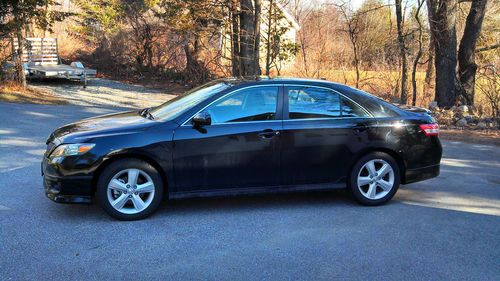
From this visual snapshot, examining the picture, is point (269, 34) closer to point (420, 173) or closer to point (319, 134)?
point (420, 173)

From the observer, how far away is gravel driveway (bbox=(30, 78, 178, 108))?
52.5 ft

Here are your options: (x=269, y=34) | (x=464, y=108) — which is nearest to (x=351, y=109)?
(x=464, y=108)

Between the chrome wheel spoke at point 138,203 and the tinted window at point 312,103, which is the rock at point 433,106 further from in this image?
the chrome wheel spoke at point 138,203

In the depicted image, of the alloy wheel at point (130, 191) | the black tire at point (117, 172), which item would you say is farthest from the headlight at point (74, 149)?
the alloy wheel at point (130, 191)

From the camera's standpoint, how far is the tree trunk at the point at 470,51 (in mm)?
15922

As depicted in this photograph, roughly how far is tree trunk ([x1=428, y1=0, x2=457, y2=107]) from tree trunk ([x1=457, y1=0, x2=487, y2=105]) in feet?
1.48

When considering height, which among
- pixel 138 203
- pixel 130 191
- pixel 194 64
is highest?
pixel 194 64

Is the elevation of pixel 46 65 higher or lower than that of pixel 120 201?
higher

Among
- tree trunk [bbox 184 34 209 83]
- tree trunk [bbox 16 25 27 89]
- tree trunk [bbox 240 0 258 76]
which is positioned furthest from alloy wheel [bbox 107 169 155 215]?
tree trunk [bbox 184 34 209 83]

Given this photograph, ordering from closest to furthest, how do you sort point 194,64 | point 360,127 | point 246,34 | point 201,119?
point 201,119 < point 360,127 < point 246,34 < point 194,64

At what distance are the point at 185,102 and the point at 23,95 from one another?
37.0 ft

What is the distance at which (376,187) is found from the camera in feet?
19.8

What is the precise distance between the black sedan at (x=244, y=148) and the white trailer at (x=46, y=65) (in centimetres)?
1429

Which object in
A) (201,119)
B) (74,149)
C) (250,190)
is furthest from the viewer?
(250,190)
